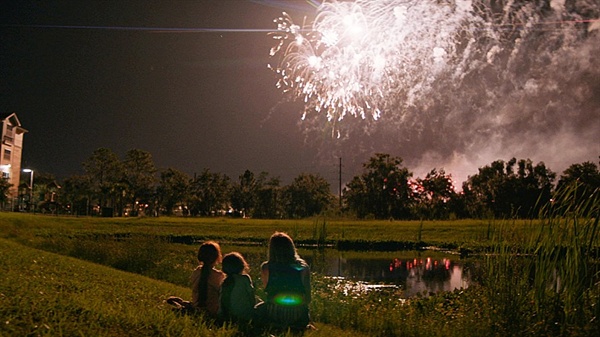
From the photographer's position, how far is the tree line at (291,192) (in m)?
78.9

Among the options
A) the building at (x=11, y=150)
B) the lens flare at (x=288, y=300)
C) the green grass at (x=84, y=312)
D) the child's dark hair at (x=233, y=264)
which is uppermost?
the building at (x=11, y=150)

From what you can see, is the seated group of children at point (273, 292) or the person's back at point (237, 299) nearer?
the seated group of children at point (273, 292)

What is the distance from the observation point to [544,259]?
895cm

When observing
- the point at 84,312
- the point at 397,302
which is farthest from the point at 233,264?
the point at 397,302

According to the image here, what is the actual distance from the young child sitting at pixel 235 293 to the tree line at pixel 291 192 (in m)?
63.5

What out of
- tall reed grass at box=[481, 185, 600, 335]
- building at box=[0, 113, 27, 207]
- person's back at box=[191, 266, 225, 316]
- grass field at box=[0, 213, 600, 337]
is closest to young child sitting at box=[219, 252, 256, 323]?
person's back at box=[191, 266, 225, 316]

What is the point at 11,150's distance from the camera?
62000mm

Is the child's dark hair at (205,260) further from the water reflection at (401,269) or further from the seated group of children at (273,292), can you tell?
the water reflection at (401,269)

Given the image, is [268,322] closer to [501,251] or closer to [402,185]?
[501,251]

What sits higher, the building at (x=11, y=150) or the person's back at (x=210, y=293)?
the building at (x=11, y=150)

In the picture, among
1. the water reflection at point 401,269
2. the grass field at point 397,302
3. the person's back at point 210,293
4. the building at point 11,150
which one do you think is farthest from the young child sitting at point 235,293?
the building at point 11,150

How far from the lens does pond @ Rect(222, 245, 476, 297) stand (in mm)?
19734

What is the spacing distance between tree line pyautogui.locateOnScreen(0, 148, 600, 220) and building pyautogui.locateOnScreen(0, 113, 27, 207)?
4.33 metres

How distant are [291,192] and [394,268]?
8427 centimetres
